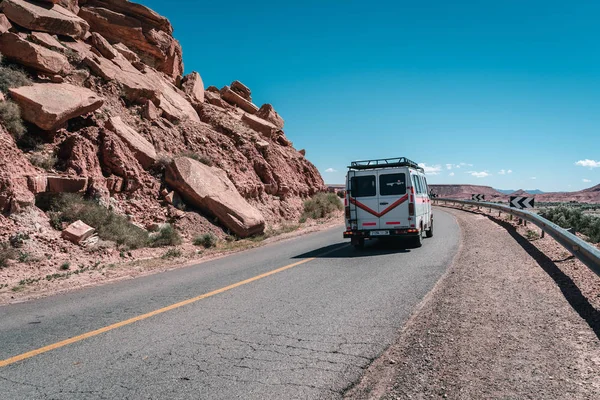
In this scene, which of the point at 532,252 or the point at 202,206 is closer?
the point at 532,252

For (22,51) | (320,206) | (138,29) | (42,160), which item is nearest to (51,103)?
(42,160)

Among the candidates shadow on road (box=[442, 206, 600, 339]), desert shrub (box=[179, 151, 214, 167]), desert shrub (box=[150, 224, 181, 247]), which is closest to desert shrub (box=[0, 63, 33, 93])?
desert shrub (box=[179, 151, 214, 167])

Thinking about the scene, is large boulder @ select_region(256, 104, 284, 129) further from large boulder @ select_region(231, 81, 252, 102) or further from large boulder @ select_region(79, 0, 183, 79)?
large boulder @ select_region(79, 0, 183, 79)

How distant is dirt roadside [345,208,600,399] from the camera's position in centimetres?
321

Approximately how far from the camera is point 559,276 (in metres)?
7.27

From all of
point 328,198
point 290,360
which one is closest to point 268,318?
point 290,360

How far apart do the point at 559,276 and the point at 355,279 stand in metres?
3.80

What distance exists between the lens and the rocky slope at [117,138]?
12.8 metres

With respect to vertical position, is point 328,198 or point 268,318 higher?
point 328,198

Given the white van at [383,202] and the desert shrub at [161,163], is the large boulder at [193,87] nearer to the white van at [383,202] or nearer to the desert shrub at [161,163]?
the desert shrub at [161,163]

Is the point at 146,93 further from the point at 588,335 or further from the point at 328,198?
the point at 588,335

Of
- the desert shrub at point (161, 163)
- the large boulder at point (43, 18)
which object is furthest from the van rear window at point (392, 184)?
the large boulder at point (43, 18)

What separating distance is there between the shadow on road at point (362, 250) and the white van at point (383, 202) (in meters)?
0.45

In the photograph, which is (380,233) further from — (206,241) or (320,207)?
(320,207)
